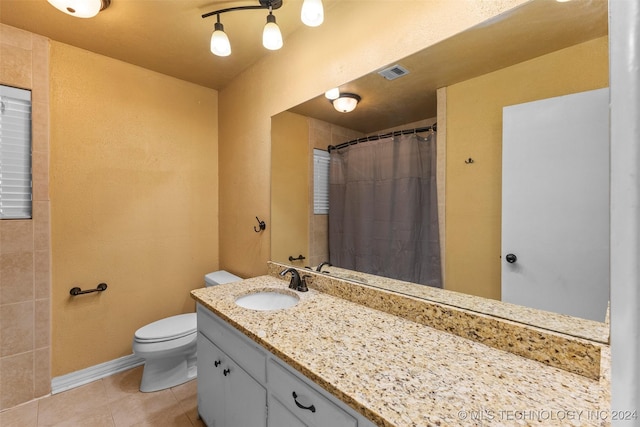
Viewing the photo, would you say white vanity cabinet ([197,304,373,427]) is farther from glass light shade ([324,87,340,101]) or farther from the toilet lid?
glass light shade ([324,87,340,101])

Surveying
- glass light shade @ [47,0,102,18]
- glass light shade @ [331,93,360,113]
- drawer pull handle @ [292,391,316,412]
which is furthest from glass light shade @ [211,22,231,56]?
drawer pull handle @ [292,391,316,412]

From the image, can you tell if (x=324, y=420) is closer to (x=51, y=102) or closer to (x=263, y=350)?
(x=263, y=350)

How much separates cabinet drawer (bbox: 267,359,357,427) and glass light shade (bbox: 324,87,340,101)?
1.33 meters

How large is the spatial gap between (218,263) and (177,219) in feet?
1.83

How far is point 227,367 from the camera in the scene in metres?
1.26

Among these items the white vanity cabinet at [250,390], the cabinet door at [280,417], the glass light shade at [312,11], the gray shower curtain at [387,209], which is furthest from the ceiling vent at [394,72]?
the cabinet door at [280,417]

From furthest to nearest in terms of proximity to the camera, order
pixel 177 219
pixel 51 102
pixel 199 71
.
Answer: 1. pixel 177 219
2. pixel 199 71
3. pixel 51 102

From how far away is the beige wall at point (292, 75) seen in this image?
1.15m

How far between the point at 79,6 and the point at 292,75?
1098mm

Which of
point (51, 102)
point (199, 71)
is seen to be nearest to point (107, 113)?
point (51, 102)

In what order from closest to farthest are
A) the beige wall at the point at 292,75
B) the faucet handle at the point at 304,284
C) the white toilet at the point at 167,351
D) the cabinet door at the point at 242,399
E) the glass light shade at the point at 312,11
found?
the cabinet door at the point at 242,399, the beige wall at the point at 292,75, the glass light shade at the point at 312,11, the faucet handle at the point at 304,284, the white toilet at the point at 167,351

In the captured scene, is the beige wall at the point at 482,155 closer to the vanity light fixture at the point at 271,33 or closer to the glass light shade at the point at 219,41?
the vanity light fixture at the point at 271,33

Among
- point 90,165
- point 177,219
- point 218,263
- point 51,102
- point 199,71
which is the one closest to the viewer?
point 51,102

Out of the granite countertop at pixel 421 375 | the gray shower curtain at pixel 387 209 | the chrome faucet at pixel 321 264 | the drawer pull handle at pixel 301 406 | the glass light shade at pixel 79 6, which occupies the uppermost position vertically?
the glass light shade at pixel 79 6
